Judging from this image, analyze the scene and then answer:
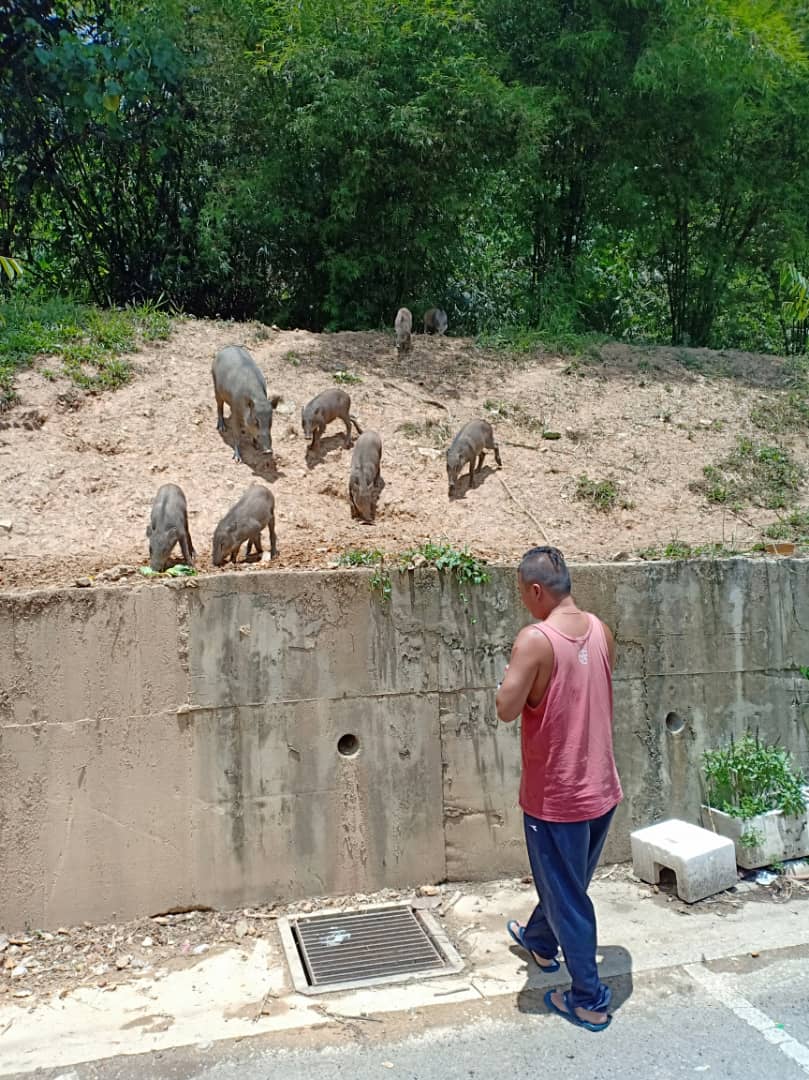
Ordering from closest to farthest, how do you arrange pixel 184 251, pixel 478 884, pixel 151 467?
pixel 478 884, pixel 151 467, pixel 184 251

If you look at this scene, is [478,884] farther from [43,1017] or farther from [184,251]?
[184,251]

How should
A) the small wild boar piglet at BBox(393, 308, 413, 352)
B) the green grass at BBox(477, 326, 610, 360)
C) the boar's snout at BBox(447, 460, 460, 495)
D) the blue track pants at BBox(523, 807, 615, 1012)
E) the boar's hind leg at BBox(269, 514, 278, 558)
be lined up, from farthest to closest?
the green grass at BBox(477, 326, 610, 360)
the small wild boar piglet at BBox(393, 308, 413, 352)
the boar's snout at BBox(447, 460, 460, 495)
the boar's hind leg at BBox(269, 514, 278, 558)
the blue track pants at BBox(523, 807, 615, 1012)

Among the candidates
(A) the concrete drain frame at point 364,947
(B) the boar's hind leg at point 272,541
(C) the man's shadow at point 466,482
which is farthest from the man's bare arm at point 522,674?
(C) the man's shadow at point 466,482

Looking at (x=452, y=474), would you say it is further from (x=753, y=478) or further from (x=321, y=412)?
(x=753, y=478)

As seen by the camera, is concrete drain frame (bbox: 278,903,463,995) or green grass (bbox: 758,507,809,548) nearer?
concrete drain frame (bbox: 278,903,463,995)

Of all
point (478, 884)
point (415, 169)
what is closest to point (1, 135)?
point (415, 169)

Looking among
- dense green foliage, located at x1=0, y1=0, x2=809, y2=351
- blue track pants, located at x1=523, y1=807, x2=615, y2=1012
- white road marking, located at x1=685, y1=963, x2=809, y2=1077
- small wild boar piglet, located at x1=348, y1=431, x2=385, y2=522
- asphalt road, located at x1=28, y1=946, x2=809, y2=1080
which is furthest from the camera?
dense green foliage, located at x1=0, y1=0, x2=809, y2=351

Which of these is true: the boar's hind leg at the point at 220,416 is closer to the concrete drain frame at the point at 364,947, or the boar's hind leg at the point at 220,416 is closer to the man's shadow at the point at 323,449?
the man's shadow at the point at 323,449

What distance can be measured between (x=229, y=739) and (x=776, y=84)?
11.3m

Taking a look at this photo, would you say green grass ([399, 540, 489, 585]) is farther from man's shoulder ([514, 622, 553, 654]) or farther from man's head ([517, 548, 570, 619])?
man's shoulder ([514, 622, 553, 654])

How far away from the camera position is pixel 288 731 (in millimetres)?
6195

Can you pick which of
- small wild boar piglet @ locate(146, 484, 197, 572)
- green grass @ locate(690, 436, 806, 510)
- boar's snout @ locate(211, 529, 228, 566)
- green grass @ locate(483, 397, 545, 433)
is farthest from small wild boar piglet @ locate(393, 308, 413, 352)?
boar's snout @ locate(211, 529, 228, 566)

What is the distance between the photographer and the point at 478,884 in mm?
6457

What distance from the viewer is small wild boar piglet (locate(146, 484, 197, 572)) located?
704 centimetres
